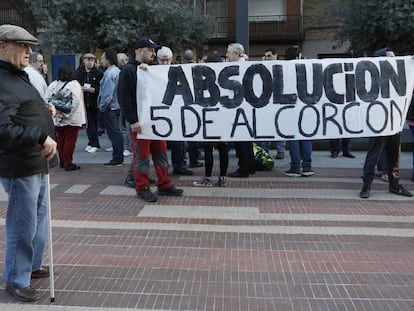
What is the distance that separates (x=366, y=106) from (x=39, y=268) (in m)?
4.74

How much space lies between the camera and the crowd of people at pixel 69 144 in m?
3.69

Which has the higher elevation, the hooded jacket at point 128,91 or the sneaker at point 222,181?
the hooded jacket at point 128,91

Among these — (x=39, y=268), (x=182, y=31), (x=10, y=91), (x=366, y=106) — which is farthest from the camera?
(x=182, y=31)

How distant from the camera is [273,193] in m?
7.26

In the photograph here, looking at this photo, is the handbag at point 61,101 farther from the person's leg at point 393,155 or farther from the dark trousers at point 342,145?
the person's leg at point 393,155

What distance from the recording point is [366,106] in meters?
7.23

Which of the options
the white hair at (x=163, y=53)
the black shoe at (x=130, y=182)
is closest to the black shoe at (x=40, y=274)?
the black shoe at (x=130, y=182)

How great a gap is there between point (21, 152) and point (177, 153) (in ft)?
15.8

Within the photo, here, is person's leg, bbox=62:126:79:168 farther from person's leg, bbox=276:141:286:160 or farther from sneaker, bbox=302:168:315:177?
sneaker, bbox=302:168:315:177

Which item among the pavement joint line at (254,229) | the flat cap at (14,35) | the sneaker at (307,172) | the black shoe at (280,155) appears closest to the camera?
the flat cap at (14,35)

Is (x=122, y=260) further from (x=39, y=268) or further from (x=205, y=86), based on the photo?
(x=205, y=86)

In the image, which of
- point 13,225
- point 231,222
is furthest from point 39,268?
point 231,222

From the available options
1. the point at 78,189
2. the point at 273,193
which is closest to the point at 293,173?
the point at 273,193

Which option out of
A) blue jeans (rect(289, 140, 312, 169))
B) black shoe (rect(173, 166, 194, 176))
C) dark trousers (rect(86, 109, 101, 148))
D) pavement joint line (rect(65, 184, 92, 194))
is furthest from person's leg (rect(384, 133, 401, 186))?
dark trousers (rect(86, 109, 101, 148))
